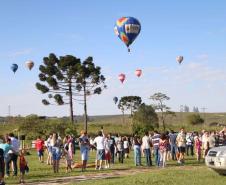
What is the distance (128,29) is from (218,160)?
21.4 meters

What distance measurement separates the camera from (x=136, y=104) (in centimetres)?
9500

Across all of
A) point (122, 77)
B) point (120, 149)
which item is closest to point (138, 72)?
point (122, 77)

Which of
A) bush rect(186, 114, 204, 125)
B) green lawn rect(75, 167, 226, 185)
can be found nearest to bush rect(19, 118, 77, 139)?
green lawn rect(75, 167, 226, 185)

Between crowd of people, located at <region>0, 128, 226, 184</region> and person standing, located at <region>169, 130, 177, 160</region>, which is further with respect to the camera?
person standing, located at <region>169, 130, 177, 160</region>

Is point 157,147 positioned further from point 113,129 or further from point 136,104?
point 136,104

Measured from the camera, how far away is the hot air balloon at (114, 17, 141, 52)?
34.0m

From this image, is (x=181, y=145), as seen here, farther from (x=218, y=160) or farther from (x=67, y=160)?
(x=218, y=160)

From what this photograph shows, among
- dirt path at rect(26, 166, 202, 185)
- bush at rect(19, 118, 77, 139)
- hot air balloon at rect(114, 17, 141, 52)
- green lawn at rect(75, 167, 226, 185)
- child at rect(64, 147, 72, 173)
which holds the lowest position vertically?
dirt path at rect(26, 166, 202, 185)

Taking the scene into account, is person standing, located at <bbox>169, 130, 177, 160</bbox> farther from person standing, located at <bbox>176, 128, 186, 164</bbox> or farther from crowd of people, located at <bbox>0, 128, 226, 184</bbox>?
Result: person standing, located at <bbox>176, 128, 186, 164</bbox>

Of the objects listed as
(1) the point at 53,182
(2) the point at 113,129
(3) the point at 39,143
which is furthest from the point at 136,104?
(1) the point at 53,182

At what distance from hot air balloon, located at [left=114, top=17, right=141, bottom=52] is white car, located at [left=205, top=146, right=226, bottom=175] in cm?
2071

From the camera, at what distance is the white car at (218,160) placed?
44.5ft

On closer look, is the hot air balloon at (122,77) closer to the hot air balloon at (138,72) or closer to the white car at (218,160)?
the hot air balloon at (138,72)

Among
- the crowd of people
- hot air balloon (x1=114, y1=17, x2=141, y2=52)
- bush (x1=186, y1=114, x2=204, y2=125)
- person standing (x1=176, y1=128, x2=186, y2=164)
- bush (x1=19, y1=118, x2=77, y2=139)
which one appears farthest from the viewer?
bush (x1=186, y1=114, x2=204, y2=125)
